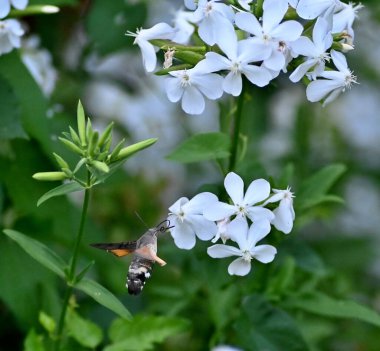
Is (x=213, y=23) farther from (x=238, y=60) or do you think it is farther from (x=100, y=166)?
(x=100, y=166)

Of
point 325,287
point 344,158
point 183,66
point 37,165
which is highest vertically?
point 183,66

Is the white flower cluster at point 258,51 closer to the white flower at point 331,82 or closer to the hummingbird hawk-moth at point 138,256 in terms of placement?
the white flower at point 331,82

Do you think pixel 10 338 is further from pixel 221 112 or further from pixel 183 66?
pixel 183 66

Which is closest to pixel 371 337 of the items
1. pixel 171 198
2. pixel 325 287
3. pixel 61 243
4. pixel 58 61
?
pixel 325 287

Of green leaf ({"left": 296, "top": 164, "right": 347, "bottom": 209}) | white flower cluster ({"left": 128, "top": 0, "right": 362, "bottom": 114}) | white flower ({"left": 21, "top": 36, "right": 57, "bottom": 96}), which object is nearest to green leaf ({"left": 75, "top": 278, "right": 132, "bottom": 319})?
white flower cluster ({"left": 128, "top": 0, "right": 362, "bottom": 114})

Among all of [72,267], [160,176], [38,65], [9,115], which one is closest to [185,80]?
[72,267]

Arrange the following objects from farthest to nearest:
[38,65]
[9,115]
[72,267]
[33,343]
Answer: [38,65] < [9,115] < [33,343] < [72,267]
